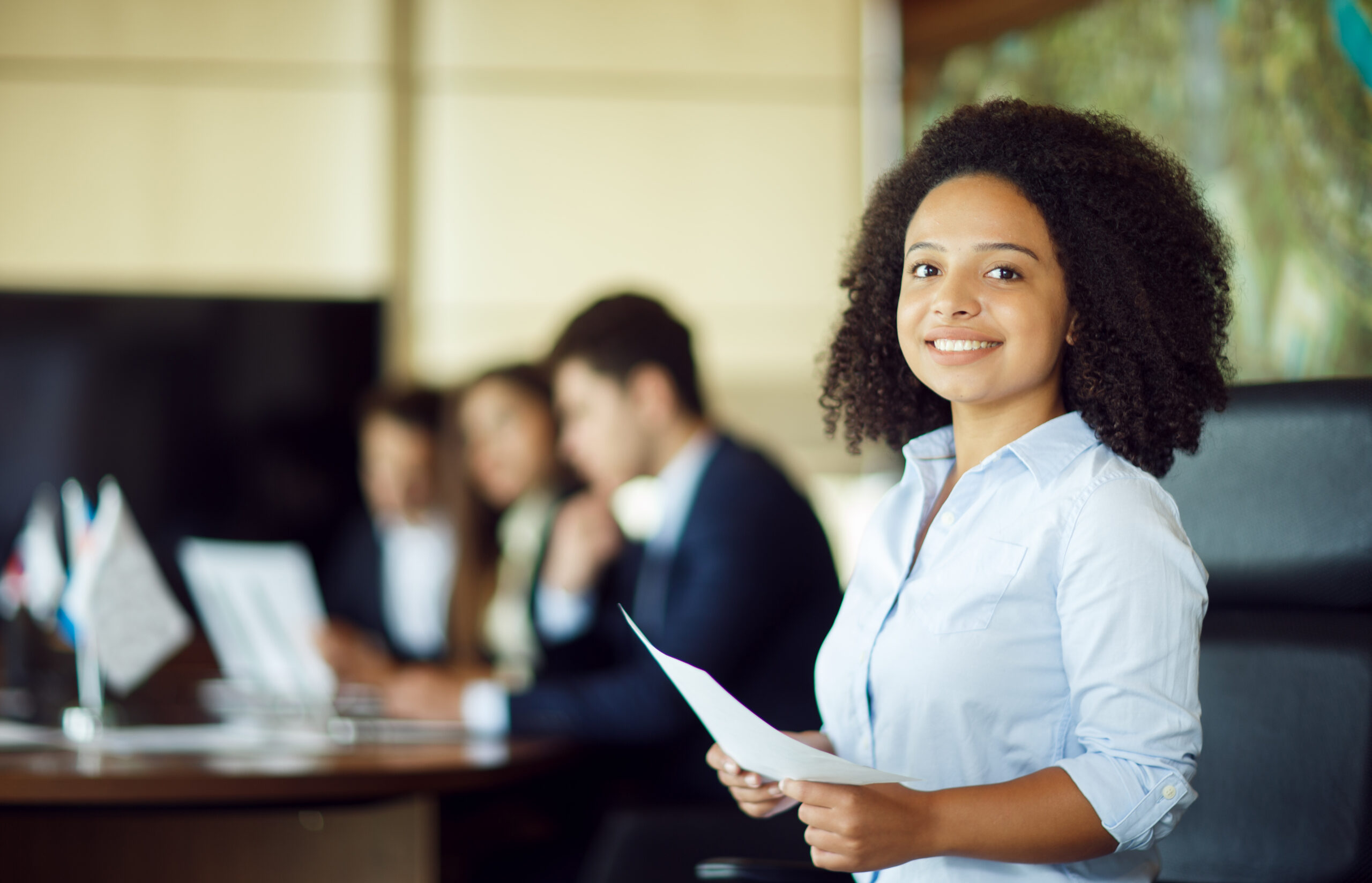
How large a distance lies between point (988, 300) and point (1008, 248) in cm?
5

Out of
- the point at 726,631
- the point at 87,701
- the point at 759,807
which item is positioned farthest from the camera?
the point at 87,701

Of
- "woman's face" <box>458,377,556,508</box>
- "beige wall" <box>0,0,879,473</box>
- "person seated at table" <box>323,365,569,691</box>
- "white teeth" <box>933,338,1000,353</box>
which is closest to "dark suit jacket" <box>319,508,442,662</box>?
"person seated at table" <box>323,365,569,691</box>

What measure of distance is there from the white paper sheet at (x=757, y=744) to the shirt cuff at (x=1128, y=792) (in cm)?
14

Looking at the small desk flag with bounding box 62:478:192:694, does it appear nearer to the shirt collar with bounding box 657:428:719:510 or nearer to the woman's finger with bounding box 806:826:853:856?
the shirt collar with bounding box 657:428:719:510

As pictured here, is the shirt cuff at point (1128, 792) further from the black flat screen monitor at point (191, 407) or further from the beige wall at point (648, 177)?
the black flat screen monitor at point (191, 407)

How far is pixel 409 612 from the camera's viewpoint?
3332 mm

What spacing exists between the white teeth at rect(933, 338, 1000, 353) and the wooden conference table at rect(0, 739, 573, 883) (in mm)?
1014

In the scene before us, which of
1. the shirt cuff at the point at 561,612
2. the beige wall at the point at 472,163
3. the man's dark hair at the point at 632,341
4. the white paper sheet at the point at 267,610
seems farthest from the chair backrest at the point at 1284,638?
the beige wall at the point at 472,163

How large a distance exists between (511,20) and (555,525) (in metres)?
1.93

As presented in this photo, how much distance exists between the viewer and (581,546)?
99.9 inches

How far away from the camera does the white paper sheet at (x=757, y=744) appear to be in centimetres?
89

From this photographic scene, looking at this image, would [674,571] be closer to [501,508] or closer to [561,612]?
[561,612]

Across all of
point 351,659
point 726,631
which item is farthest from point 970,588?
point 351,659

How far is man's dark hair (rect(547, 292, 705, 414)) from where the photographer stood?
2154 mm
